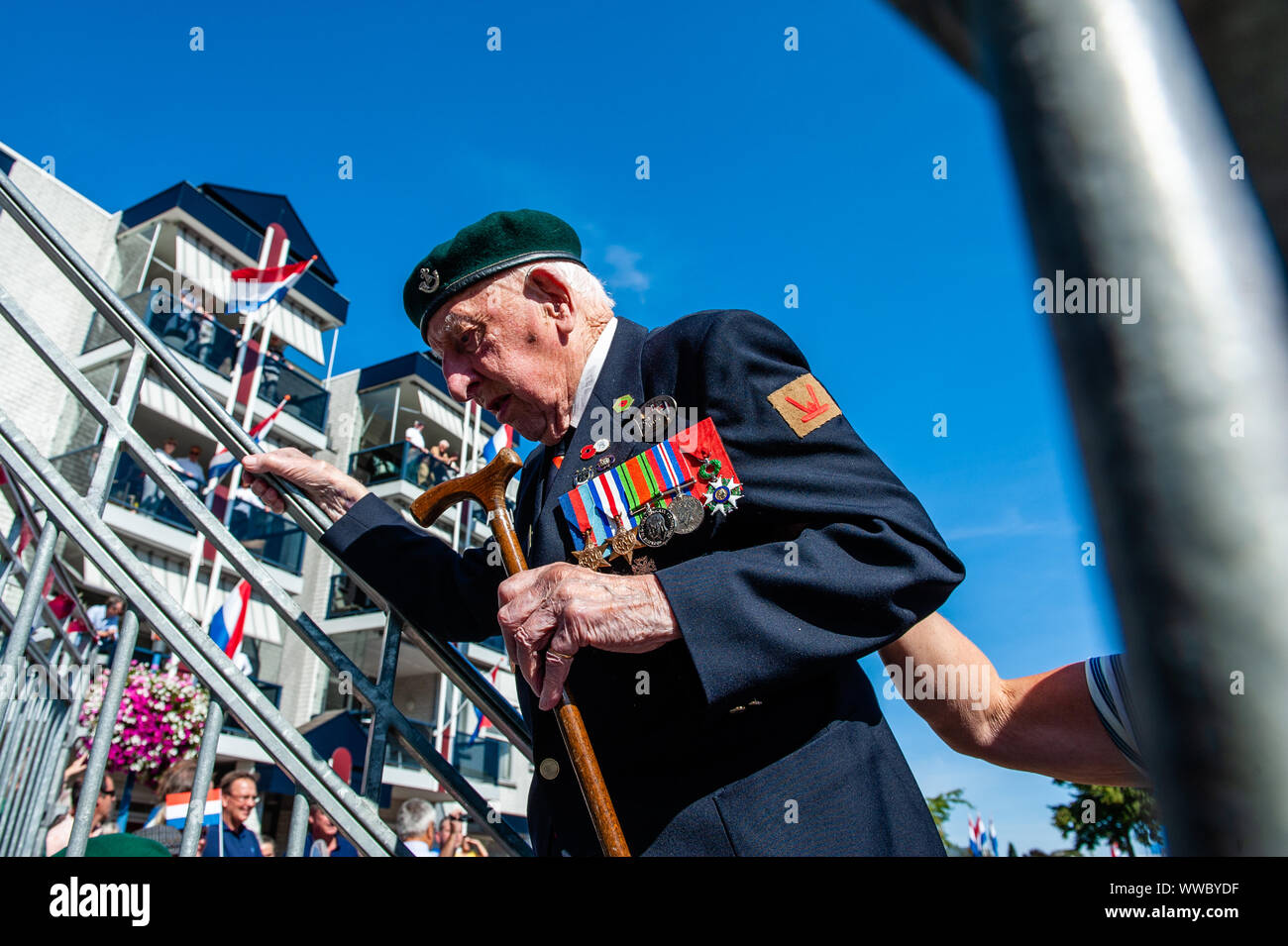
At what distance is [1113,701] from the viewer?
182cm

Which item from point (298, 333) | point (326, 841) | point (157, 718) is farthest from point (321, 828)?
point (298, 333)

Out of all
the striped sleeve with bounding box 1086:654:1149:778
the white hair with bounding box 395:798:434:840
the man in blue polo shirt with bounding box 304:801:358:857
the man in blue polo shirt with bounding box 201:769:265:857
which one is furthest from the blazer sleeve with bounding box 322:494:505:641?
the white hair with bounding box 395:798:434:840

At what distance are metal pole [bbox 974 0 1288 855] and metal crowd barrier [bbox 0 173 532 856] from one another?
1.66m

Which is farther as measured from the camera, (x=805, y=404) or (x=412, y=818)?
(x=412, y=818)

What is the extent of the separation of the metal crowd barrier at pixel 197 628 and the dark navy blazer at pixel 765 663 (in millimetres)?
308

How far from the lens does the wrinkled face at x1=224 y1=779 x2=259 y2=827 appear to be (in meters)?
5.45

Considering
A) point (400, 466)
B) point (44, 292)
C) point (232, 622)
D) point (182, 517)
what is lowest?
point (232, 622)

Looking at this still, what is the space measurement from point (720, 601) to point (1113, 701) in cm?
103

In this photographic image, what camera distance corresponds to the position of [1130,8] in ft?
1.23

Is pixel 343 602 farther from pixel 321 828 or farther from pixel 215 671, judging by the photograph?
pixel 215 671

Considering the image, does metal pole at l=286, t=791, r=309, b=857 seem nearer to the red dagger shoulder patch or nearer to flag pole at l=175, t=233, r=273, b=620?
the red dagger shoulder patch

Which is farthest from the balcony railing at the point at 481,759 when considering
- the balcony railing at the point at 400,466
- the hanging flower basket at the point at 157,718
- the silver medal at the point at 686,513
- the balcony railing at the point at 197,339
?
the silver medal at the point at 686,513
